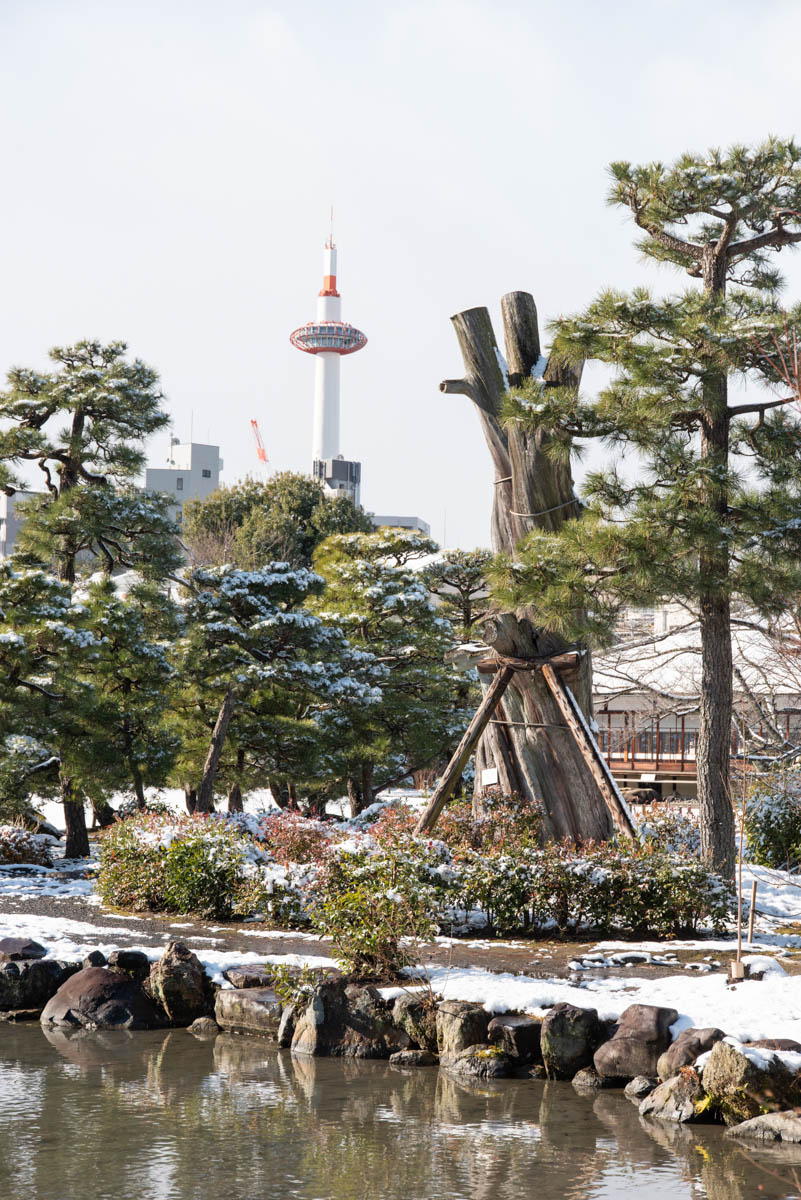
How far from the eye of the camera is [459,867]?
31.9ft

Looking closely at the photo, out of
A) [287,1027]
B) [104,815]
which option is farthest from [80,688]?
[287,1027]

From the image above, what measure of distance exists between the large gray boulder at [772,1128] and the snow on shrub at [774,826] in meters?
8.55

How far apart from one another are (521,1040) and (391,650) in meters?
13.2

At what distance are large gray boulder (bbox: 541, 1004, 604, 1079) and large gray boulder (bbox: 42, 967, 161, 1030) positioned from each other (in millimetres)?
3127

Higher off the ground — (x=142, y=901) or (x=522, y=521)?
(x=522, y=521)

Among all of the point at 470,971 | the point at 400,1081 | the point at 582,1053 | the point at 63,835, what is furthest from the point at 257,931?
the point at 63,835

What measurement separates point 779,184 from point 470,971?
7040 millimetres

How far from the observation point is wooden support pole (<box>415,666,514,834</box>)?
1107cm

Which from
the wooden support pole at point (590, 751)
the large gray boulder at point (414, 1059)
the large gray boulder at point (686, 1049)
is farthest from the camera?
the wooden support pole at point (590, 751)

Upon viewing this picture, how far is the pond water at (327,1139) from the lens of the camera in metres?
5.23

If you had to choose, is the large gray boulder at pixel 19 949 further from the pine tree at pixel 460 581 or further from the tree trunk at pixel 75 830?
the pine tree at pixel 460 581

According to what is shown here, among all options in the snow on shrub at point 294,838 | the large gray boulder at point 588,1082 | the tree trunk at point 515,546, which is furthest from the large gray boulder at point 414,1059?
the tree trunk at point 515,546

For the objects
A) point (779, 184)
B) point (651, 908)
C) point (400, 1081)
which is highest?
point (779, 184)

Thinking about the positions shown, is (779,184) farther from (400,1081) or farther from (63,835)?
(63,835)
